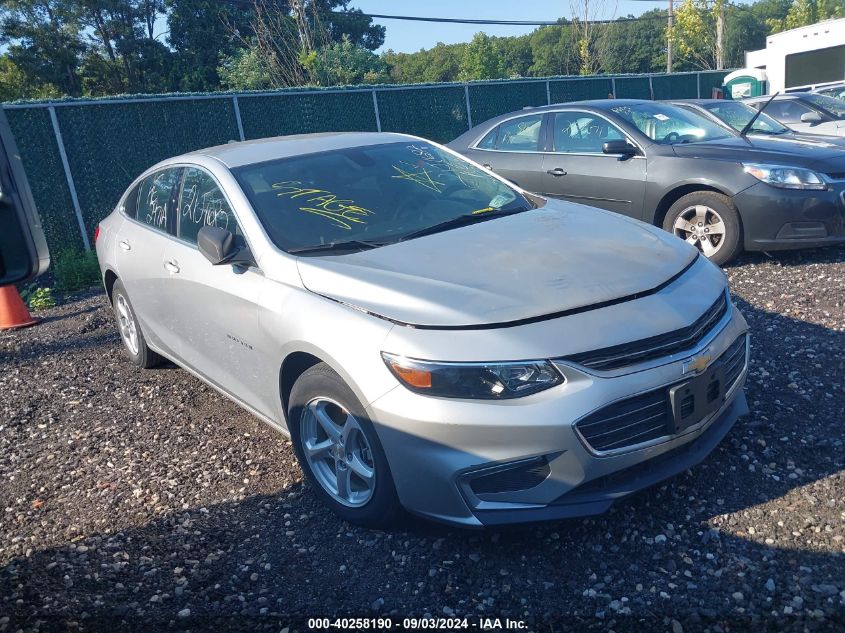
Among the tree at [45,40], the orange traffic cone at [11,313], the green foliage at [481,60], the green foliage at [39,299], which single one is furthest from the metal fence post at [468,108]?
the green foliage at [481,60]

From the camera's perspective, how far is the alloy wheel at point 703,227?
21.5ft

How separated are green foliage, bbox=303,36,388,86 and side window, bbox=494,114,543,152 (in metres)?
11.9

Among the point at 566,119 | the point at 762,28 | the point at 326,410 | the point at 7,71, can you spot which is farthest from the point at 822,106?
the point at 762,28

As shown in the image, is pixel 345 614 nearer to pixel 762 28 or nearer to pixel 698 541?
pixel 698 541

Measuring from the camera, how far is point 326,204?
13.0 ft

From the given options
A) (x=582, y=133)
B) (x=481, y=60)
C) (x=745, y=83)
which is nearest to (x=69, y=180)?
(x=582, y=133)

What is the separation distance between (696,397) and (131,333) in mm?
4298

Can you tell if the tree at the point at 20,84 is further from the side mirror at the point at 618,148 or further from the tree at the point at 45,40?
the side mirror at the point at 618,148

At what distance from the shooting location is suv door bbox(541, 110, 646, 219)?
704 centimetres

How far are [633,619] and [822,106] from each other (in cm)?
1143

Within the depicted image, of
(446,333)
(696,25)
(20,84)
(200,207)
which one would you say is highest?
(20,84)

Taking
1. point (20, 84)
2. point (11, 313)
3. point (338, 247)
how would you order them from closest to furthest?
point (338, 247), point (11, 313), point (20, 84)

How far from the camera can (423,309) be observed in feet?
9.71

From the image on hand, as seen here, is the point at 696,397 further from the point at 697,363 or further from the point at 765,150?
the point at 765,150
